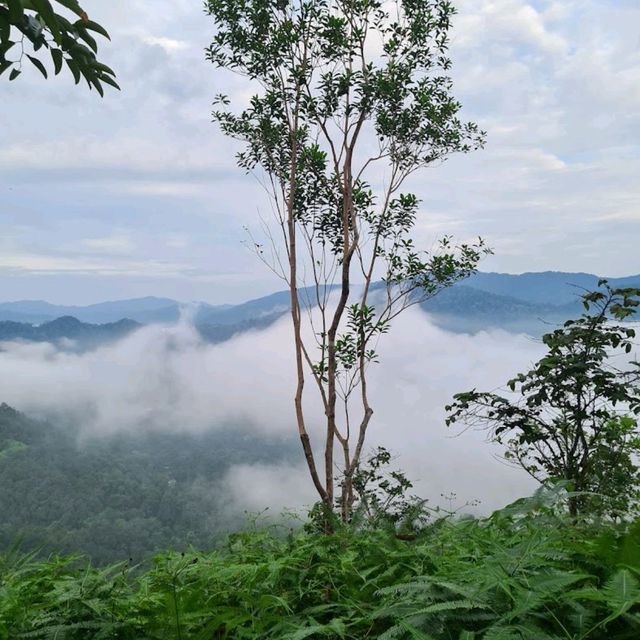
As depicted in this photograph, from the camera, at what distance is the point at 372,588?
118 centimetres

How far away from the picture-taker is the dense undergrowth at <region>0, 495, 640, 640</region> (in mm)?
863

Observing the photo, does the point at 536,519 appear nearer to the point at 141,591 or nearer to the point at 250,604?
the point at 250,604

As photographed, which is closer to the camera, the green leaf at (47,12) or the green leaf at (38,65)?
the green leaf at (47,12)

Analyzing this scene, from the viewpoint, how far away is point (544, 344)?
3861mm

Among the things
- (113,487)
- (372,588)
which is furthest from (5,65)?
(113,487)

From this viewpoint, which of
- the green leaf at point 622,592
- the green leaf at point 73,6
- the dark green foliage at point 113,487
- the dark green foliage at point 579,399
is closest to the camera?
the green leaf at point 622,592

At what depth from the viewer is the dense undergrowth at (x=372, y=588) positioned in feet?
2.83

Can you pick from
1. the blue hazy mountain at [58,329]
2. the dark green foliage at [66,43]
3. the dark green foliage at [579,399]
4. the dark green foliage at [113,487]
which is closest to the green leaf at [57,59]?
the dark green foliage at [66,43]

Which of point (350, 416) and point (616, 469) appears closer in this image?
point (616, 469)

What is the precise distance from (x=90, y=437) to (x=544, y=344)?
53245 mm

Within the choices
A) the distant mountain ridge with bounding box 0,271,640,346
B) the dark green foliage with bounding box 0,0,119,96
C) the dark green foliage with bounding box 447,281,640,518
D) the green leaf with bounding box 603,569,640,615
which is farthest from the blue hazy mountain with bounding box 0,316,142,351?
the green leaf with bounding box 603,569,640,615

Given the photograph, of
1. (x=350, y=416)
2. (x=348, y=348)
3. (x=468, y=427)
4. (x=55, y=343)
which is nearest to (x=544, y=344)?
(x=468, y=427)

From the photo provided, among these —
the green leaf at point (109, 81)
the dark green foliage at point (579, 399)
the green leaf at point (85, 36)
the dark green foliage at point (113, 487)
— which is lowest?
the dark green foliage at point (113, 487)

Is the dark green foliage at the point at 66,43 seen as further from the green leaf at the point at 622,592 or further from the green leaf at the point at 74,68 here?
the green leaf at the point at 622,592
